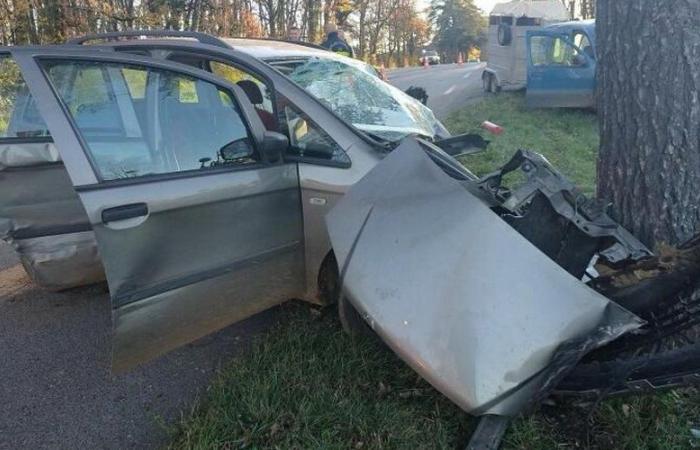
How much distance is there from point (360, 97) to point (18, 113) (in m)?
2.50

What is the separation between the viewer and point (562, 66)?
1120cm

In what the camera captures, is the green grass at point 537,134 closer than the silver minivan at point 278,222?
No

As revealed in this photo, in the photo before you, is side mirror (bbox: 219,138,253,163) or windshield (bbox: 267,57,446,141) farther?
windshield (bbox: 267,57,446,141)

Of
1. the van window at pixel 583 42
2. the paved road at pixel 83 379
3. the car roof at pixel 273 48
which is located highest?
the van window at pixel 583 42

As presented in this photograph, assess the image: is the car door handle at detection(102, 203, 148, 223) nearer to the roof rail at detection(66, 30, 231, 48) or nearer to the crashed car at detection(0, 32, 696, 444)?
the crashed car at detection(0, 32, 696, 444)

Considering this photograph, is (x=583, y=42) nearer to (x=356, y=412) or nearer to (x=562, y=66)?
(x=562, y=66)

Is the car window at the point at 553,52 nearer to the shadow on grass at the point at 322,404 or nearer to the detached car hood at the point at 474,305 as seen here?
the shadow on grass at the point at 322,404

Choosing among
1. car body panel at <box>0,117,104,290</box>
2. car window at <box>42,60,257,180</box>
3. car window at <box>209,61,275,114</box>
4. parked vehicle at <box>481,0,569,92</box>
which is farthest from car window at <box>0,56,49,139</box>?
parked vehicle at <box>481,0,569,92</box>

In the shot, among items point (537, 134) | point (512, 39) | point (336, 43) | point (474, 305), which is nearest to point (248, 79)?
point (474, 305)

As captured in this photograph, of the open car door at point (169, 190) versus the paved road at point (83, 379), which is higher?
the open car door at point (169, 190)

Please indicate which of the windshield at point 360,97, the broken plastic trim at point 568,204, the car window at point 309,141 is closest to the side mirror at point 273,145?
the car window at point 309,141

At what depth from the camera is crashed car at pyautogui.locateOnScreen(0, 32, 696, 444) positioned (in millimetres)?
2260

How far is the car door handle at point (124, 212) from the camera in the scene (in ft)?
8.71

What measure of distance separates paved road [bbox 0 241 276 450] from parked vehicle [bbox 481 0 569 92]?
449 inches
